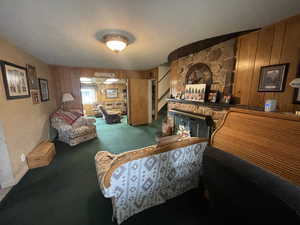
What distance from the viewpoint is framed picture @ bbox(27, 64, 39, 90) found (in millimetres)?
2769

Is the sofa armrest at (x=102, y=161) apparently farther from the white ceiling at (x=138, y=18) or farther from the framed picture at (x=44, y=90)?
the framed picture at (x=44, y=90)

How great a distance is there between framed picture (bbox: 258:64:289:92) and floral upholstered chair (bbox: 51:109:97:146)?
13.5ft

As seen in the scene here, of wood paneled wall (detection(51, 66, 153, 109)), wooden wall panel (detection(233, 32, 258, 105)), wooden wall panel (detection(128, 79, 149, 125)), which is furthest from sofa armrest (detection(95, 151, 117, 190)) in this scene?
wood paneled wall (detection(51, 66, 153, 109))

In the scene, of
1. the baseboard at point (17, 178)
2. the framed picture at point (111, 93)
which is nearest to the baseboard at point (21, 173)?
the baseboard at point (17, 178)

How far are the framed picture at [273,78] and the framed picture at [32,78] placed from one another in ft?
14.5

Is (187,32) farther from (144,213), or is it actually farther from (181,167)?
(144,213)

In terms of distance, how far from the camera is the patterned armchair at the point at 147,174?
48.1 inches

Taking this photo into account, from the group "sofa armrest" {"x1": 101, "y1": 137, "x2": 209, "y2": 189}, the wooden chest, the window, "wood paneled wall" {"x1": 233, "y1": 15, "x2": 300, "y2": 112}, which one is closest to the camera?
"sofa armrest" {"x1": 101, "y1": 137, "x2": 209, "y2": 189}

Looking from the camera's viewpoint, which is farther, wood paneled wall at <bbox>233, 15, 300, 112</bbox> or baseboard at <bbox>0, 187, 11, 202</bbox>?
baseboard at <bbox>0, 187, 11, 202</bbox>

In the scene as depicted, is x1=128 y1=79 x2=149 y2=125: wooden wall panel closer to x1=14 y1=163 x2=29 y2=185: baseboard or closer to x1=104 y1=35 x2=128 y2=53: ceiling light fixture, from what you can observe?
x1=104 y1=35 x2=128 y2=53: ceiling light fixture

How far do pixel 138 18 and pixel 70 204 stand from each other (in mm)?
2563

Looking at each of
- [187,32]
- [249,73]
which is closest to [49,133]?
[187,32]

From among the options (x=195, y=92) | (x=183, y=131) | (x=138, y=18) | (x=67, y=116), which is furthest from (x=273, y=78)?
(x=67, y=116)

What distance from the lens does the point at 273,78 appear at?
172 cm
